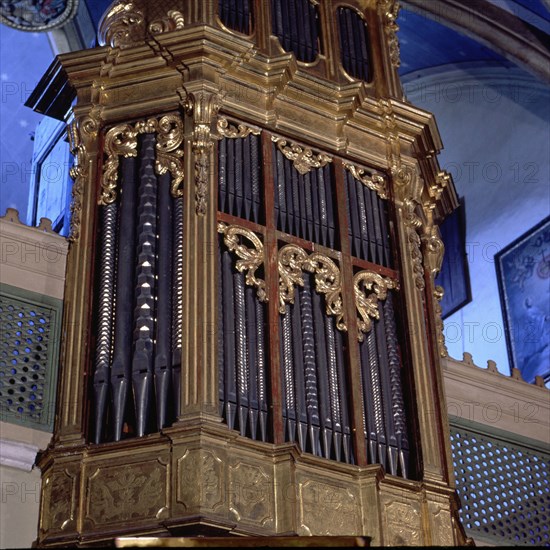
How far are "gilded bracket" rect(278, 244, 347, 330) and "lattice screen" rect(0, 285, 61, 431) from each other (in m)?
1.60

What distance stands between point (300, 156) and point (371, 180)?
626 mm

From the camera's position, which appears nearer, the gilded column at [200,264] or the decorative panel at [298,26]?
the gilded column at [200,264]

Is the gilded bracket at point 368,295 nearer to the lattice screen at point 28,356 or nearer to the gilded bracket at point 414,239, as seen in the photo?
the gilded bracket at point 414,239

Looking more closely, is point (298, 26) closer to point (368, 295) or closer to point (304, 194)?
point (304, 194)

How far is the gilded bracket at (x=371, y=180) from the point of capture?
33.6 ft

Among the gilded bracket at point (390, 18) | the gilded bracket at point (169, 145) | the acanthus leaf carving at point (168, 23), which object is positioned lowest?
the gilded bracket at point (169, 145)

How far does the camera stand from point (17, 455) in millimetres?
8633

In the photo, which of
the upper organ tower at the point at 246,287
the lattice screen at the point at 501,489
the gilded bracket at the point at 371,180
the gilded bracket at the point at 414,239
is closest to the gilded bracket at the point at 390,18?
the upper organ tower at the point at 246,287

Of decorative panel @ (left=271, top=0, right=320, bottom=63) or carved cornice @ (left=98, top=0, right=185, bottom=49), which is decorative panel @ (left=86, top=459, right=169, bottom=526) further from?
decorative panel @ (left=271, top=0, right=320, bottom=63)

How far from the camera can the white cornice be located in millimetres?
8609

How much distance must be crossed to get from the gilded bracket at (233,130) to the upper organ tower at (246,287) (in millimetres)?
13

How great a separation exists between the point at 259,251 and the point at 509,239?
6092 mm

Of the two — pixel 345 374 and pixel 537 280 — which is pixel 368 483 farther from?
pixel 537 280

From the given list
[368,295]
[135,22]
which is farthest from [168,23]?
[368,295]
